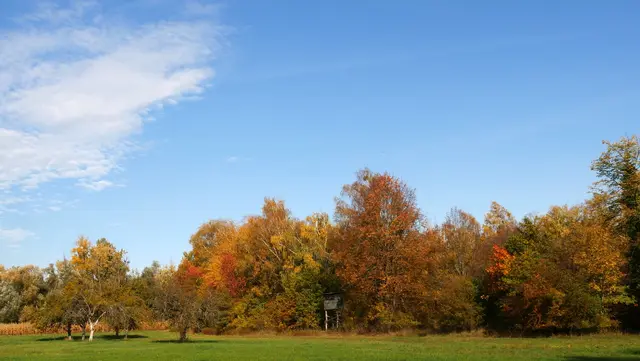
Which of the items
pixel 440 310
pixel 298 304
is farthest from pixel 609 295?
pixel 298 304

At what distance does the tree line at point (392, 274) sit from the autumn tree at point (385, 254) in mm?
158

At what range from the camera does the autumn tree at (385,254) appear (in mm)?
66875

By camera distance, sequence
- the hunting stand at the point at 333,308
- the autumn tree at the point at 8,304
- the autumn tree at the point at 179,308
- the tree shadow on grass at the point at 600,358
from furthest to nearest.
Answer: the autumn tree at the point at 8,304
the hunting stand at the point at 333,308
the autumn tree at the point at 179,308
the tree shadow on grass at the point at 600,358

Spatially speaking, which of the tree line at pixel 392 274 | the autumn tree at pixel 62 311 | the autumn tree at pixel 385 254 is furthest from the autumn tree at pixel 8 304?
the autumn tree at pixel 385 254

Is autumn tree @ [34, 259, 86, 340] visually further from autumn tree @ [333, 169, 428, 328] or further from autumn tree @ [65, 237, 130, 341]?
autumn tree @ [333, 169, 428, 328]

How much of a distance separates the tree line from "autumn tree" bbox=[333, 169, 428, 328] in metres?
0.16

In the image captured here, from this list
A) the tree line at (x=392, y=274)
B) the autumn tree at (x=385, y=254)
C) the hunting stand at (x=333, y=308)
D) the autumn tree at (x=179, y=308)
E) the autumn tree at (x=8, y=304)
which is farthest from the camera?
the autumn tree at (x=8, y=304)

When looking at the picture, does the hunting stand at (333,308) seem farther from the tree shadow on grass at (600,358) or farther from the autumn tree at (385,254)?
the tree shadow on grass at (600,358)

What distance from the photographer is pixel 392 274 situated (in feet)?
221

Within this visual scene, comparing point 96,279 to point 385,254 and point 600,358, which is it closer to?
point 385,254

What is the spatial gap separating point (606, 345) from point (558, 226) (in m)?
28.4

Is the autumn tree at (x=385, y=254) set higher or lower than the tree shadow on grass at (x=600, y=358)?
higher

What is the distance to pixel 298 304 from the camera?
77.6 metres

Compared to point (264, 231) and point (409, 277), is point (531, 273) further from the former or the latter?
point (264, 231)
